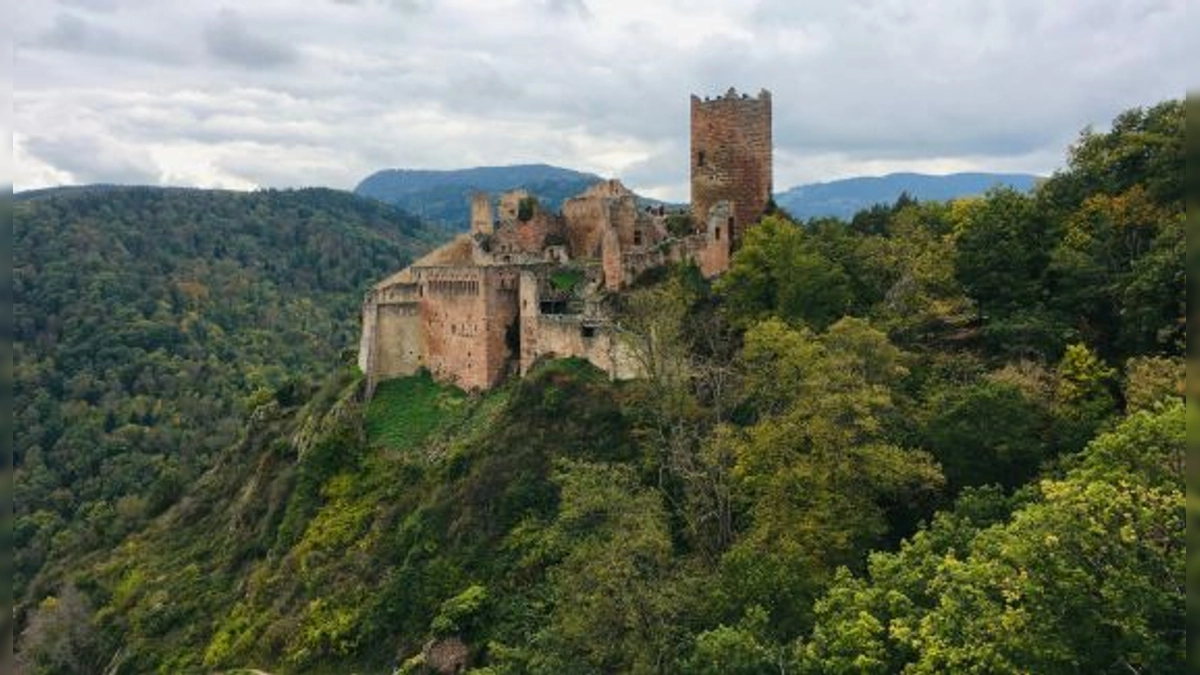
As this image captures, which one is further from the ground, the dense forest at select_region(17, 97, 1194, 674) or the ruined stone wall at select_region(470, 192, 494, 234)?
the ruined stone wall at select_region(470, 192, 494, 234)

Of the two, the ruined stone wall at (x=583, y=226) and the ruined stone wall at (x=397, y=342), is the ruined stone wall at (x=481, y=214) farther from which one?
the ruined stone wall at (x=397, y=342)

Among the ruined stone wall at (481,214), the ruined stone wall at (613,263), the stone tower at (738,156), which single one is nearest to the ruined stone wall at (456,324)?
the ruined stone wall at (613,263)

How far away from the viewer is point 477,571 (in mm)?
41062

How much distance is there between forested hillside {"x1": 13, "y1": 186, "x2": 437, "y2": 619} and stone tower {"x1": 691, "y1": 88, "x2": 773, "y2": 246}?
35.1 m

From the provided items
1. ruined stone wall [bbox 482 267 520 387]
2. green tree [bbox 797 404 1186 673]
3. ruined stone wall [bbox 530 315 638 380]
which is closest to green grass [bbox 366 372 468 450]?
ruined stone wall [bbox 482 267 520 387]

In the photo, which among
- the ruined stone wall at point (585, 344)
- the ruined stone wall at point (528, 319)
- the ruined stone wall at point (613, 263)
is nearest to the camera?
the ruined stone wall at point (585, 344)

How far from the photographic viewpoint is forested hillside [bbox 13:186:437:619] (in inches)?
3508

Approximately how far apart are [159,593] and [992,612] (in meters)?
48.9

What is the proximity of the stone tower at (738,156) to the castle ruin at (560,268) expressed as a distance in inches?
2.0

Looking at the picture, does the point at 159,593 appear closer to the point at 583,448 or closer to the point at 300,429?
the point at 300,429

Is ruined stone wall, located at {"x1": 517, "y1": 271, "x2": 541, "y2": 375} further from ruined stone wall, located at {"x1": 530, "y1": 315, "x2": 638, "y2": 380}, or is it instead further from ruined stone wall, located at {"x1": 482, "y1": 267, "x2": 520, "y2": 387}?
ruined stone wall, located at {"x1": 482, "y1": 267, "x2": 520, "y2": 387}

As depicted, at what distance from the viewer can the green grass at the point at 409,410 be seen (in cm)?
5062

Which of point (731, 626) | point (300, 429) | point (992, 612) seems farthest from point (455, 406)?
point (992, 612)

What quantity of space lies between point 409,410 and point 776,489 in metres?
26.7
